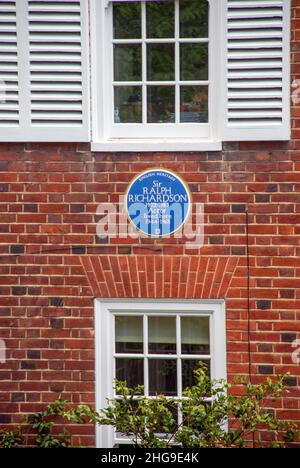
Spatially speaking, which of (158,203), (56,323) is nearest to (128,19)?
(158,203)

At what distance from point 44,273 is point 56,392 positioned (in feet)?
3.42

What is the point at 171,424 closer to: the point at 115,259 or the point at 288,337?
the point at 288,337

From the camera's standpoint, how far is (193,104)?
5.97 meters

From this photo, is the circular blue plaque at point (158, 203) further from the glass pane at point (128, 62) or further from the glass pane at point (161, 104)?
the glass pane at point (128, 62)

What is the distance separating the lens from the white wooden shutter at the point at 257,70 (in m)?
5.70

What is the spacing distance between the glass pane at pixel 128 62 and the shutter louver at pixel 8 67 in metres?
0.86

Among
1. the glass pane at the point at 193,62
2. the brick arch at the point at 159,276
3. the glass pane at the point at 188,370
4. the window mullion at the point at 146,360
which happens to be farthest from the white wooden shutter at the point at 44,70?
the glass pane at the point at 188,370

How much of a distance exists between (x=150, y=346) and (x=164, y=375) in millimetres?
282

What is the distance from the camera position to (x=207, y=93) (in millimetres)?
5957

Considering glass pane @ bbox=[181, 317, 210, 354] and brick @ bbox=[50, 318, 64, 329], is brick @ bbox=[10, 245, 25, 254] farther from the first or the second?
glass pane @ bbox=[181, 317, 210, 354]

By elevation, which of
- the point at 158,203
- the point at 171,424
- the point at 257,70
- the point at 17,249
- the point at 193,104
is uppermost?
the point at 257,70

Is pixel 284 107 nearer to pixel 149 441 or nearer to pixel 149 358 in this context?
pixel 149 358

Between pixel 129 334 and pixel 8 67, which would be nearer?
pixel 8 67

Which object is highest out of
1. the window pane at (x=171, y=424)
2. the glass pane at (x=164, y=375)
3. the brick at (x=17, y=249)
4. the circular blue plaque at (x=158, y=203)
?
the circular blue plaque at (x=158, y=203)
